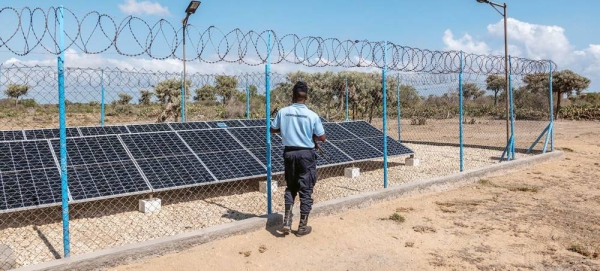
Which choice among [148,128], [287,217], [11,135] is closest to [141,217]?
[287,217]

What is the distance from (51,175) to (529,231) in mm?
6638

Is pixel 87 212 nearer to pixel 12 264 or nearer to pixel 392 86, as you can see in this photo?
pixel 12 264

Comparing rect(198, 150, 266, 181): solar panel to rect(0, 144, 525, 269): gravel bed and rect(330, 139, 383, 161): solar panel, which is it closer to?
rect(0, 144, 525, 269): gravel bed

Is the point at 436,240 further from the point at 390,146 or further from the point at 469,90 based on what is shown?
the point at 469,90

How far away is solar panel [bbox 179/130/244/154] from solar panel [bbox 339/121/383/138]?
3.43 metres

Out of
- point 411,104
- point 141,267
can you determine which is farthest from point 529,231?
point 411,104

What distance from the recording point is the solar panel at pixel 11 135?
7.73m

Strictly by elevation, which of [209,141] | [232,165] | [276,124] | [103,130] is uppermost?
[276,124]

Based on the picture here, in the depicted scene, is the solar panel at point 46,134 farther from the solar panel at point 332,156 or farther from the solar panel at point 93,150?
the solar panel at point 332,156

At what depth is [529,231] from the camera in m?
6.04

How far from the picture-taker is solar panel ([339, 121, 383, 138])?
37.1ft

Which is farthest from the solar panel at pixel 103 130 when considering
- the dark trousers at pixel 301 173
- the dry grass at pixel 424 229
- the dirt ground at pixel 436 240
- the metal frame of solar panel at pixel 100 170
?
the dry grass at pixel 424 229

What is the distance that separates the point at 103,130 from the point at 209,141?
2.03 metres

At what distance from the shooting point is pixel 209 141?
884 centimetres
